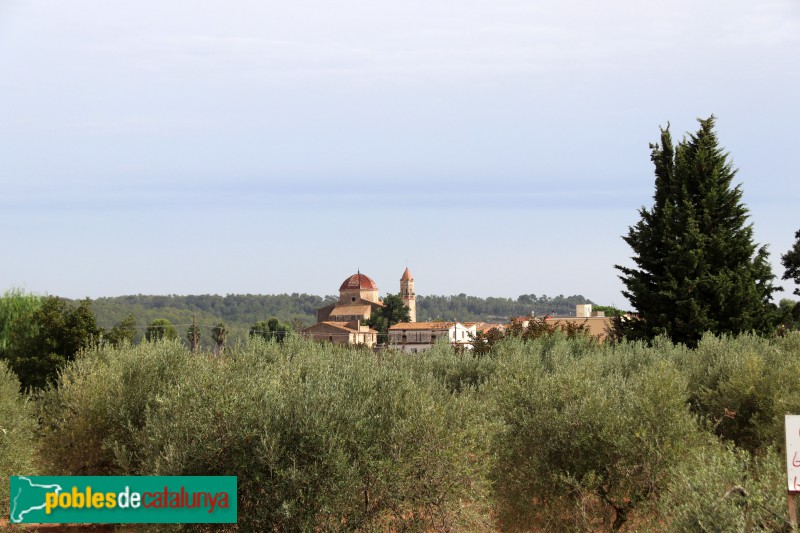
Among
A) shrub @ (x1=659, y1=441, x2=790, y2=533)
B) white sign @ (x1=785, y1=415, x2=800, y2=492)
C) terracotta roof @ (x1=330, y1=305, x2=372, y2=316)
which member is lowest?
shrub @ (x1=659, y1=441, x2=790, y2=533)

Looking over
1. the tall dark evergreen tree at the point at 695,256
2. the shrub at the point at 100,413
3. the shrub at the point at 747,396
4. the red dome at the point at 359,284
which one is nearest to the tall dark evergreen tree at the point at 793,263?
the tall dark evergreen tree at the point at 695,256

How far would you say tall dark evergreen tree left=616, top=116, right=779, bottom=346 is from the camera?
38500mm

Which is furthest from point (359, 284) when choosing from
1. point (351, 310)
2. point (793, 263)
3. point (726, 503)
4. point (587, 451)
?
point (726, 503)

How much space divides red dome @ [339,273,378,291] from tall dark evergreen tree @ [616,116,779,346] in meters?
121

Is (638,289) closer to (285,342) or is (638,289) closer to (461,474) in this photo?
(285,342)

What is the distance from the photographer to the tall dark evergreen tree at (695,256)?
38.5 metres

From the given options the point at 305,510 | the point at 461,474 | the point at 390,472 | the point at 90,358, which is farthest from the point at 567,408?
the point at 90,358

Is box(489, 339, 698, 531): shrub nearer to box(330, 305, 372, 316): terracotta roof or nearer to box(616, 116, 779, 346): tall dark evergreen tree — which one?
box(616, 116, 779, 346): tall dark evergreen tree

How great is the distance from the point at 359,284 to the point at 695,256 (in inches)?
4916

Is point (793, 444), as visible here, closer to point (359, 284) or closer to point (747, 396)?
point (747, 396)

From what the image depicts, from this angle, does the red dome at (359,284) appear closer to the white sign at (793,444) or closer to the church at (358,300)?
the church at (358,300)

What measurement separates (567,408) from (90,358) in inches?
561

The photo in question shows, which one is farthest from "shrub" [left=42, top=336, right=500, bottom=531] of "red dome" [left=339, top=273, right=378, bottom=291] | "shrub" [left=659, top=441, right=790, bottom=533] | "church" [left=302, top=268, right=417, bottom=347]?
"red dome" [left=339, top=273, right=378, bottom=291]

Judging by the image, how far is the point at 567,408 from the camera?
15.9m
